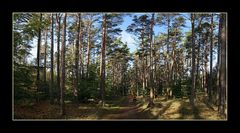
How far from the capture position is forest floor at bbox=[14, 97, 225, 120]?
663 centimetres

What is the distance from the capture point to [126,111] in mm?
6695

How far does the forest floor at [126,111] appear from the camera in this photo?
663 centimetres

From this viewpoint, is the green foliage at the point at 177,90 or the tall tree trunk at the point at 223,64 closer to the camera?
the tall tree trunk at the point at 223,64

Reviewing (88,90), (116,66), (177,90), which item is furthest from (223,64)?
(88,90)

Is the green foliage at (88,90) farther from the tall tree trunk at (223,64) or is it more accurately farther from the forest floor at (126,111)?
the tall tree trunk at (223,64)

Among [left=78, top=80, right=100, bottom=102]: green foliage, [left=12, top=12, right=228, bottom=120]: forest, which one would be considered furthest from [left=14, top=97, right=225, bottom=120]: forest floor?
[left=78, top=80, right=100, bottom=102]: green foliage

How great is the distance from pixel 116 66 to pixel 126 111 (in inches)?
31.1

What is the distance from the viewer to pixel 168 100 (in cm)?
668

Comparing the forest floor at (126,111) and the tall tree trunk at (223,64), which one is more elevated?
the tall tree trunk at (223,64)

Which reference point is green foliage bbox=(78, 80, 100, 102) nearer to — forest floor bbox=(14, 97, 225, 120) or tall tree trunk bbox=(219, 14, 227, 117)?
forest floor bbox=(14, 97, 225, 120)

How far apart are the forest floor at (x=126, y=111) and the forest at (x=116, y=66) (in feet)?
0.05

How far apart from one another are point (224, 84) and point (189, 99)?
638mm

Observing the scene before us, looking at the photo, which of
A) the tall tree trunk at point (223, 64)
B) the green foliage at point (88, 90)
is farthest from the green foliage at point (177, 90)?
the green foliage at point (88, 90)
